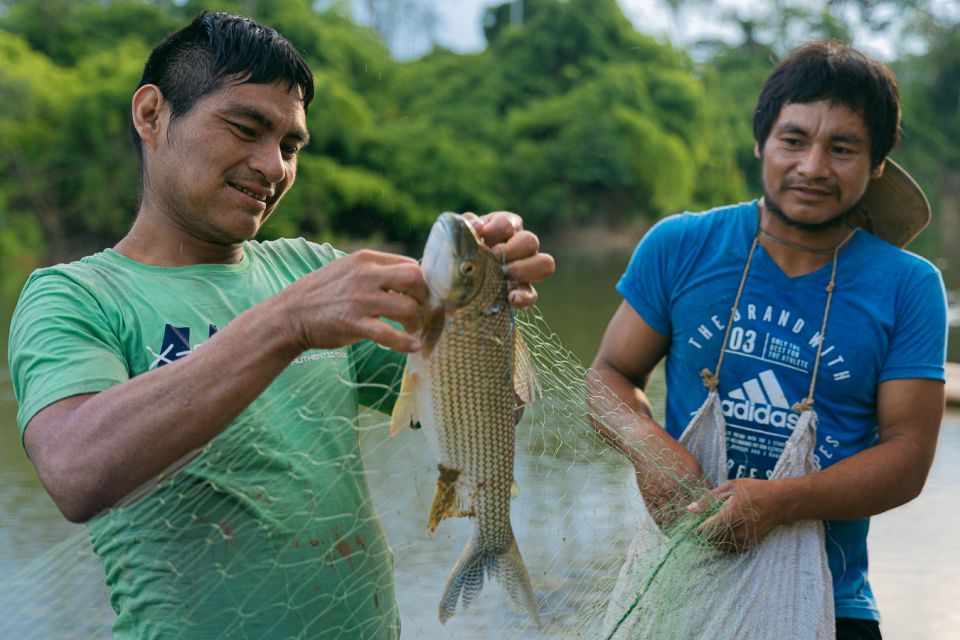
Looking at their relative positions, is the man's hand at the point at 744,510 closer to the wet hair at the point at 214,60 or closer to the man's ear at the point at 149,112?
the wet hair at the point at 214,60

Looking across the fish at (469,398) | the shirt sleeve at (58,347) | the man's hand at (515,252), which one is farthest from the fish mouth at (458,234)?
the shirt sleeve at (58,347)

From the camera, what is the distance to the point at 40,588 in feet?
6.62

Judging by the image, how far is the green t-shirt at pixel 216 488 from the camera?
182 cm

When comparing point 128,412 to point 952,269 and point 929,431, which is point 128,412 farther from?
point 952,269

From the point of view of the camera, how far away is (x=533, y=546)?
2.84 m

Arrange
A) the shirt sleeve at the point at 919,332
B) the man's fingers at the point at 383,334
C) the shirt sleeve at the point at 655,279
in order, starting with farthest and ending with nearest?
the shirt sleeve at the point at 655,279 < the shirt sleeve at the point at 919,332 < the man's fingers at the point at 383,334

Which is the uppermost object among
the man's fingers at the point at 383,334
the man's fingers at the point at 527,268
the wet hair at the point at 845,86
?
the wet hair at the point at 845,86

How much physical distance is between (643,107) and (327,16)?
13783mm

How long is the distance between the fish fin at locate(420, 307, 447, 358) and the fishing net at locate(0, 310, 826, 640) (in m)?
0.24

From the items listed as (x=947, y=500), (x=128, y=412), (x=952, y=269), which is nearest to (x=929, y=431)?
(x=128, y=412)

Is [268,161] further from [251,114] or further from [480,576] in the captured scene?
[480,576]

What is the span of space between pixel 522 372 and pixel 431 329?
0.31 m

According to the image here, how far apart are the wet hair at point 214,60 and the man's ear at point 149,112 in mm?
15

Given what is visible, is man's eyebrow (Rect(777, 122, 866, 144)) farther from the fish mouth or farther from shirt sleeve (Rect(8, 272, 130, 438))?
shirt sleeve (Rect(8, 272, 130, 438))
